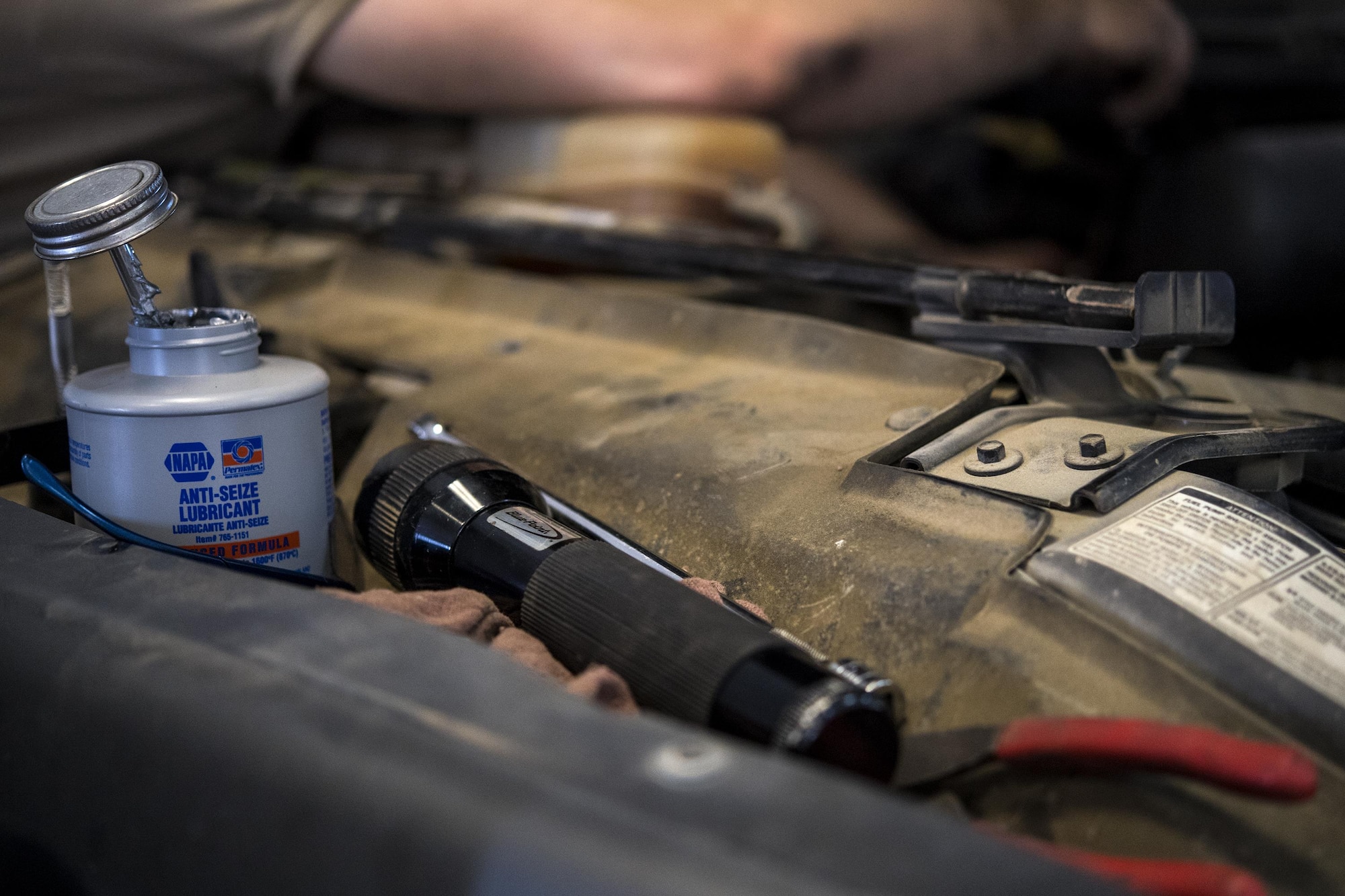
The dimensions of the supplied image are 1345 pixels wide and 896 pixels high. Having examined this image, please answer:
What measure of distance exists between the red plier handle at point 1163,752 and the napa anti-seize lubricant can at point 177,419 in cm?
43

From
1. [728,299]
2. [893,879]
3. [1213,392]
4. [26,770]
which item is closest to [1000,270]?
[1213,392]

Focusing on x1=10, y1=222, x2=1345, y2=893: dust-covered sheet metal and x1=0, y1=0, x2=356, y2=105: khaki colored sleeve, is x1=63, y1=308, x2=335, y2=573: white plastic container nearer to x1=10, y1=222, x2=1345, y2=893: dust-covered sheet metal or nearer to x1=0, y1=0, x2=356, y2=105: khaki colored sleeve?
x1=10, y1=222, x2=1345, y2=893: dust-covered sheet metal

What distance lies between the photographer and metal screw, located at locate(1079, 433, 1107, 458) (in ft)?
2.09

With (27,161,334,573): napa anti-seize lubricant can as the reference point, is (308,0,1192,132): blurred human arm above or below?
Answer: above

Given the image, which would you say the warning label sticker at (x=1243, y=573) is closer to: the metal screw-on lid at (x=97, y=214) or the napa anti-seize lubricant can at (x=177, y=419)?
the napa anti-seize lubricant can at (x=177, y=419)

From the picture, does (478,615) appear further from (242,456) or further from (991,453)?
(991,453)

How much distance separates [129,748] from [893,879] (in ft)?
1.09

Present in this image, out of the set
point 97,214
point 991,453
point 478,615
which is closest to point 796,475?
point 991,453

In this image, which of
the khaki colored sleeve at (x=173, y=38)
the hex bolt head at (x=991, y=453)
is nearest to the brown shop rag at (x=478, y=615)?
the hex bolt head at (x=991, y=453)

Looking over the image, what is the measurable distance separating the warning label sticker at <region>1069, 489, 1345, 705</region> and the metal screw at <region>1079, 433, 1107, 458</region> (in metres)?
0.05

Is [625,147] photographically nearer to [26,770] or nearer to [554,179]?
[554,179]

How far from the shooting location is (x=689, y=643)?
1.69 ft

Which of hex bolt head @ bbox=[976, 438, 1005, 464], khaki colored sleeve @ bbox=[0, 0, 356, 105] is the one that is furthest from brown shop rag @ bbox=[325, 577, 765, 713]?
khaki colored sleeve @ bbox=[0, 0, 356, 105]

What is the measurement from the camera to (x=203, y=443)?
0.62 metres
